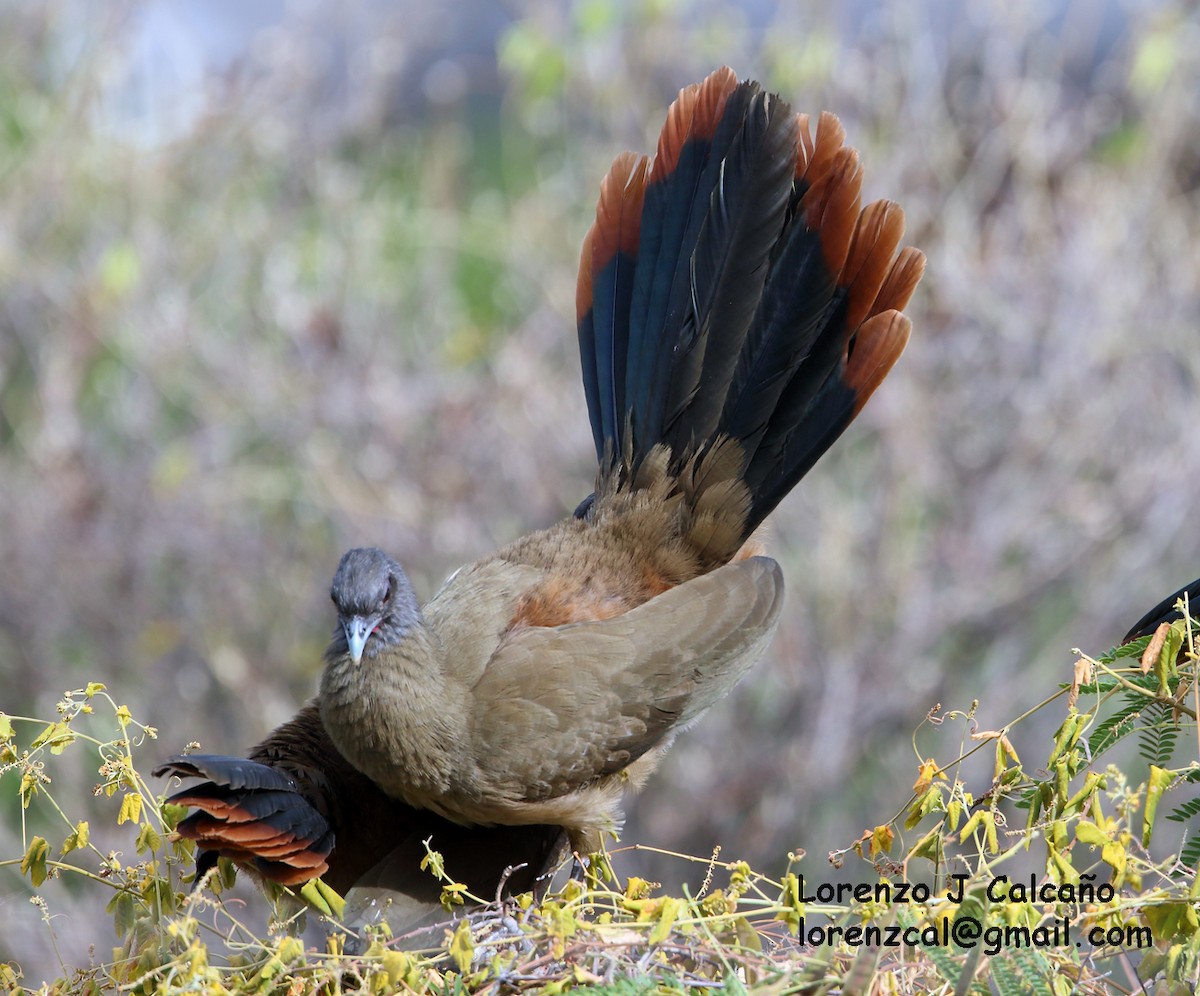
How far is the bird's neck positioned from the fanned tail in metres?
0.92

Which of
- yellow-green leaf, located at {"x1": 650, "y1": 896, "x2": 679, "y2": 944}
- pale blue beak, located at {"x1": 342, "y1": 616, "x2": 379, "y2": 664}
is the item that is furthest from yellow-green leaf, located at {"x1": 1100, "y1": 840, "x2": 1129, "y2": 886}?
pale blue beak, located at {"x1": 342, "y1": 616, "x2": 379, "y2": 664}

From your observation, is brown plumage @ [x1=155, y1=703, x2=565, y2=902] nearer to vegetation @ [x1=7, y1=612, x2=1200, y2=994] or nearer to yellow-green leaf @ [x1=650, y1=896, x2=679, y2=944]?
vegetation @ [x1=7, y1=612, x2=1200, y2=994]

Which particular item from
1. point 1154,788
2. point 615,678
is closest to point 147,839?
point 615,678

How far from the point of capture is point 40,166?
7.13 metres

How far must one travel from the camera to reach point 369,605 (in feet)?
10.2

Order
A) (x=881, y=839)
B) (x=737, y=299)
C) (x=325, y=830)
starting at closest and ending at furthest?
1. (x=881, y=839)
2. (x=325, y=830)
3. (x=737, y=299)

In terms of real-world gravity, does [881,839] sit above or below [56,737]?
below

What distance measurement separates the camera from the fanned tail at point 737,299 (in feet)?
11.3

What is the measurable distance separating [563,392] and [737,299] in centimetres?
281

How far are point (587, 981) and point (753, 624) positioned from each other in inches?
67.8

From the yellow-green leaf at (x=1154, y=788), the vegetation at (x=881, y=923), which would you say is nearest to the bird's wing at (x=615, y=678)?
the vegetation at (x=881, y=923)

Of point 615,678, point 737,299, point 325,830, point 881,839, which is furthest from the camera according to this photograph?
point 737,299

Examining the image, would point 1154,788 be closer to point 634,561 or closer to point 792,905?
point 792,905

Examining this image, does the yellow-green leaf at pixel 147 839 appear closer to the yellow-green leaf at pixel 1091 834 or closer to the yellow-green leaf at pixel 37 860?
the yellow-green leaf at pixel 37 860
